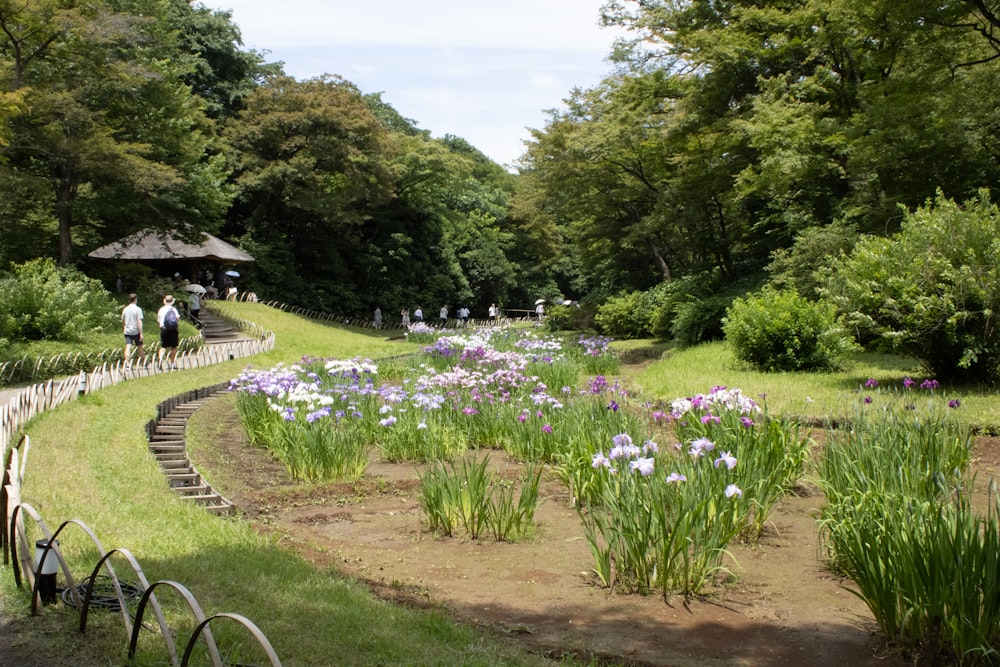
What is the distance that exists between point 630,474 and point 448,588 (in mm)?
1514

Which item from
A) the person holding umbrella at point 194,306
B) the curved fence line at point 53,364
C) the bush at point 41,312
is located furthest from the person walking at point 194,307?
the curved fence line at point 53,364

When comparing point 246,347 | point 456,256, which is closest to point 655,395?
point 246,347

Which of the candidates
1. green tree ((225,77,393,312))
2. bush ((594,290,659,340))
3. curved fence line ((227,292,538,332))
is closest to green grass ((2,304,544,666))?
bush ((594,290,659,340))

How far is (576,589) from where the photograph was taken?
17.7 ft

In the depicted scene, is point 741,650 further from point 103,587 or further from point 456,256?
point 456,256

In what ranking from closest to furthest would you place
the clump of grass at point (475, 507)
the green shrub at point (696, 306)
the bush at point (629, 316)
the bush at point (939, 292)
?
the clump of grass at point (475, 507), the bush at point (939, 292), the green shrub at point (696, 306), the bush at point (629, 316)

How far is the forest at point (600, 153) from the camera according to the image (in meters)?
16.7

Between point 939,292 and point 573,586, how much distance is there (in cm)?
880

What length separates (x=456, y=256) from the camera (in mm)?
51062

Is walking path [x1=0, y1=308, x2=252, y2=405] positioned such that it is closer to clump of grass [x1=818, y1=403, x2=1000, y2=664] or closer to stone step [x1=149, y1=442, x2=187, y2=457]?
stone step [x1=149, y1=442, x2=187, y2=457]

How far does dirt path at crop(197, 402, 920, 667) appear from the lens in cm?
440

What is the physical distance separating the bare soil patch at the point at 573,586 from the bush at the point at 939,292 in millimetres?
3662

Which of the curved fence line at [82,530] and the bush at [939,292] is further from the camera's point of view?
the bush at [939,292]

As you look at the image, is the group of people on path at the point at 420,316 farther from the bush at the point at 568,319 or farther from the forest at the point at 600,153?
the bush at the point at 568,319
